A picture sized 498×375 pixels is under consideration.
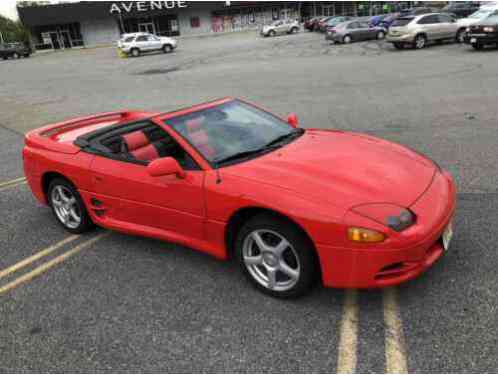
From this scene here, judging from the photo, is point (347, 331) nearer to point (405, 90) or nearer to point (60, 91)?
point (405, 90)

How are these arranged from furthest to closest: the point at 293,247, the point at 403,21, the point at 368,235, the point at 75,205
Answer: the point at 403,21 < the point at 75,205 < the point at 293,247 < the point at 368,235

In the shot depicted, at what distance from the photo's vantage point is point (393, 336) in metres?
2.81

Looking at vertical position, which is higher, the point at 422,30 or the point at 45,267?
the point at 422,30

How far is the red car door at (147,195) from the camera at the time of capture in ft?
11.4

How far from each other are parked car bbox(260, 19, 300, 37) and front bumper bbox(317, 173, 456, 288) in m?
42.7

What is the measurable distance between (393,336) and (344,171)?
1.22 meters

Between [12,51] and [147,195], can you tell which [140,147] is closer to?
[147,195]

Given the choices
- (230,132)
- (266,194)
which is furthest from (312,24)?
(266,194)

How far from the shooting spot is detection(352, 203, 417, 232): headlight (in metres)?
2.81

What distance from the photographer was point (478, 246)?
3.70 meters

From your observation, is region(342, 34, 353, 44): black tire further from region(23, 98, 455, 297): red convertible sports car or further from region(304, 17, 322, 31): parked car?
region(23, 98, 455, 297): red convertible sports car

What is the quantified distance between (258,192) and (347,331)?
3.71 feet

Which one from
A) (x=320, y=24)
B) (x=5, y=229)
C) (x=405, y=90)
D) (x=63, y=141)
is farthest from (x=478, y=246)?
(x=320, y=24)

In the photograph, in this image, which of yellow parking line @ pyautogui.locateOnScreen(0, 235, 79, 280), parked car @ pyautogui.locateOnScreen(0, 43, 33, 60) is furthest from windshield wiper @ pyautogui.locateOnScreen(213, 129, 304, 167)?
parked car @ pyautogui.locateOnScreen(0, 43, 33, 60)
